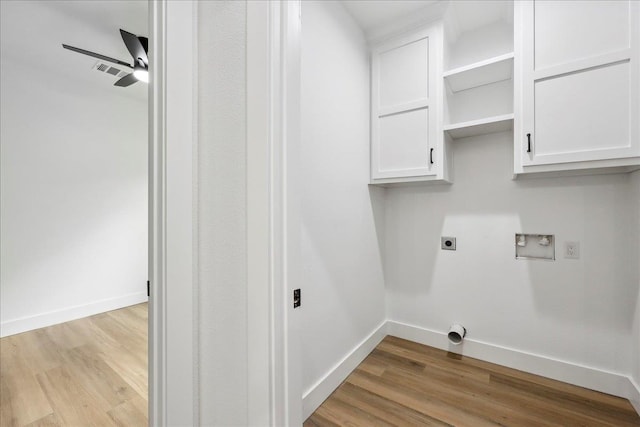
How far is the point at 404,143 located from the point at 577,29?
107cm

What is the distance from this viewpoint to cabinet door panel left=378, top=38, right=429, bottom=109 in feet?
6.47

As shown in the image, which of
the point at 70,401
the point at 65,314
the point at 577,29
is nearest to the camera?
the point at 577,29

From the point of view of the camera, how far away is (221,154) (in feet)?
3.05

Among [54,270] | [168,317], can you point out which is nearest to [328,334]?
[168,317]

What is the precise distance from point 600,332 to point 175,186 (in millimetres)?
2534

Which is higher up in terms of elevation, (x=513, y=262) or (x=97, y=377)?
(x=513, y=262)

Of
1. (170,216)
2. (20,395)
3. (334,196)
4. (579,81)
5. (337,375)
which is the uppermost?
(579,81)

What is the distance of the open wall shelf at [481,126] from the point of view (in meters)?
1.78

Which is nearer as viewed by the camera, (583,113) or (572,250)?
(583,113)

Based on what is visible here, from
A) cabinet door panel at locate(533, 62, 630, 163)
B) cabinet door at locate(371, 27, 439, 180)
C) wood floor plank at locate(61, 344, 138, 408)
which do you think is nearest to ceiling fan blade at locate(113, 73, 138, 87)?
cabinet door at locate(371, 27, 439, 180)

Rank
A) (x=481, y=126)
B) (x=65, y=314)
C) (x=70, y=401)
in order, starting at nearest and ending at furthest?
(x=70, y=401) → (x=481, y=126) → (x=65, y=314)

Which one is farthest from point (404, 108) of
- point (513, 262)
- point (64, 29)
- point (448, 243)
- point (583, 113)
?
point (64, 29)

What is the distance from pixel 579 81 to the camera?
4.84 feet

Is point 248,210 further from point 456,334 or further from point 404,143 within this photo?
point 456,334
